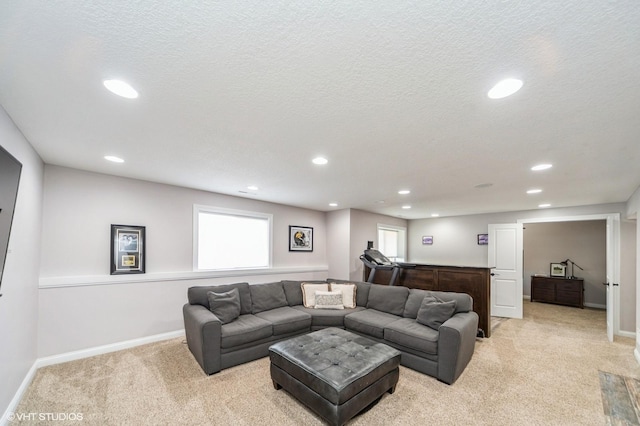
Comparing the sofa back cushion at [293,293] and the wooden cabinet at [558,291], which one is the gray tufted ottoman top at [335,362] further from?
the wooden cabinet at [558,291]

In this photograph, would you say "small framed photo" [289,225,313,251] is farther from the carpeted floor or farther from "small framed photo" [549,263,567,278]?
"small framed photo" [549,263,567,278]

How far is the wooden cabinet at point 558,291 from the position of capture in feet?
22.0

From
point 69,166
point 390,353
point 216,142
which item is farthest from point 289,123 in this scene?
point 69,166

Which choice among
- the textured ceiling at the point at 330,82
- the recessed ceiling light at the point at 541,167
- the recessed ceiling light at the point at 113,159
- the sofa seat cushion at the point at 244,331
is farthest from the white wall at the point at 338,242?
the recessed ceiling light at the point at 113,159

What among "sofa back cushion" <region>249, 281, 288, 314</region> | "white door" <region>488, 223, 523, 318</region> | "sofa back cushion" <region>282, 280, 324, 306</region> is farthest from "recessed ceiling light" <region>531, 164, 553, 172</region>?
"sofa back cushion" <region>249, 281, 288, 314</region>

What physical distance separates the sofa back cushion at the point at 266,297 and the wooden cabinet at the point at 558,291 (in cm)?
704

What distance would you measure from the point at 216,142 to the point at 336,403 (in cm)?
244

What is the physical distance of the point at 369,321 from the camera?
377 cm

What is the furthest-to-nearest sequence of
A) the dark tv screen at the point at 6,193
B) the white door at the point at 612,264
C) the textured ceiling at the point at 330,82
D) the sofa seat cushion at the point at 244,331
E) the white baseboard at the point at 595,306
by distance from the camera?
the white baseboard at the point at 595,306 < the white door at the point at 612,264 < the sofa seat cushion at the point at 244,331 < the dark tv screen at the point at 6,193 < the textured ceiling at the point at 330,82

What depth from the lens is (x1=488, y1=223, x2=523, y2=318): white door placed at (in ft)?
19.0

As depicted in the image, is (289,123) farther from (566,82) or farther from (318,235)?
(318,235)

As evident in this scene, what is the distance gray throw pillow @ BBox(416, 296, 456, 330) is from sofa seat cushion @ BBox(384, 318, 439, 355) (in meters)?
0.07

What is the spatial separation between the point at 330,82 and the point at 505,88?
101cm

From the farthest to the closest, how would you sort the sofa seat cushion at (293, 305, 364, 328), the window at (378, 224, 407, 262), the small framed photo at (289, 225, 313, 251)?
the window at (378, 224, 407, 262) < the small framed photo at (289, 225, 313, 251) < the sofa seat cushion at (293, 305, 364, 328)
